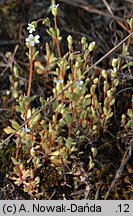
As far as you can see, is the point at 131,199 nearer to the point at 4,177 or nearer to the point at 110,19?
the point at 4,177

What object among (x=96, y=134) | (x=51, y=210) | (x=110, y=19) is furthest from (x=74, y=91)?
(x=110, y=19)

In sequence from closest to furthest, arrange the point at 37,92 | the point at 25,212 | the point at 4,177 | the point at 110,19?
the point at 25,212
the point at 4,177
the point at 37,92
the point at 110,19

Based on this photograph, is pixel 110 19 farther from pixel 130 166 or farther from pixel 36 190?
pixel 36 190

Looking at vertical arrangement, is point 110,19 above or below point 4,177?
above

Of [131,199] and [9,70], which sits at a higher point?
[9,70]

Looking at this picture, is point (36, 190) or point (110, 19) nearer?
point (36, 190)

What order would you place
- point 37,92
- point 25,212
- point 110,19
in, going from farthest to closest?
1. point 110,19
2. point 37,92
3. point 25,212

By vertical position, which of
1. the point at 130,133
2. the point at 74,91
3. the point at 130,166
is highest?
the point at 74,91

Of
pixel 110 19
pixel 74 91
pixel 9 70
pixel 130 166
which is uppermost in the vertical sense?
pixel 110 19

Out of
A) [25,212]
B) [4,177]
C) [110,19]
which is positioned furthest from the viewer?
[110,19]
